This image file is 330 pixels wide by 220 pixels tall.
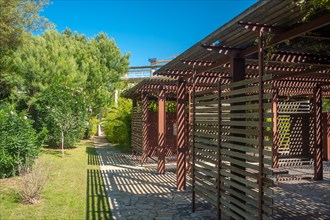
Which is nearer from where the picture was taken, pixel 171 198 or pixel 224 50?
pixel 224 50

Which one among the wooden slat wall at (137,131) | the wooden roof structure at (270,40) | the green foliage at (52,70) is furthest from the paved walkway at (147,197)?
the green foliage at (52,70)

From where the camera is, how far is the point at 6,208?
5.89m

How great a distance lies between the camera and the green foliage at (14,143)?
26.9 feet

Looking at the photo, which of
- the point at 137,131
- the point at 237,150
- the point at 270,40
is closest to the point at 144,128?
the point at 137,131

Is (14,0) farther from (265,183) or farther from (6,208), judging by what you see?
(265,183)

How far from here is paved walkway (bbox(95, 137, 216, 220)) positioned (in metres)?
5.70

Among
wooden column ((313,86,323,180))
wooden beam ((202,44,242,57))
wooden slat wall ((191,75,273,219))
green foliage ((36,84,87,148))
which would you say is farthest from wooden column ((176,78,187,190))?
green foliage ((36,84,87,148))

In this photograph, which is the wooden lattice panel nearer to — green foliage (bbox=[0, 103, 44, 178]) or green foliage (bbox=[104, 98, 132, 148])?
green foliage (bbox=[0, 103, 44, 178])

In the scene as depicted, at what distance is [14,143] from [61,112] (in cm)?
636

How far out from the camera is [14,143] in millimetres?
8297

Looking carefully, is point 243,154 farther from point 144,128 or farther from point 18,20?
point 18,20

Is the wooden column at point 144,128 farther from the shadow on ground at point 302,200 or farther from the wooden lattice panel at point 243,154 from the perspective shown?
the wooden lattice panel at point 243,154

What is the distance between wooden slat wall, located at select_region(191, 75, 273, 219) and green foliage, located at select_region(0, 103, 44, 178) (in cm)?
503

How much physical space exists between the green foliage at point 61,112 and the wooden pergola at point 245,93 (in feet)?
28.7
